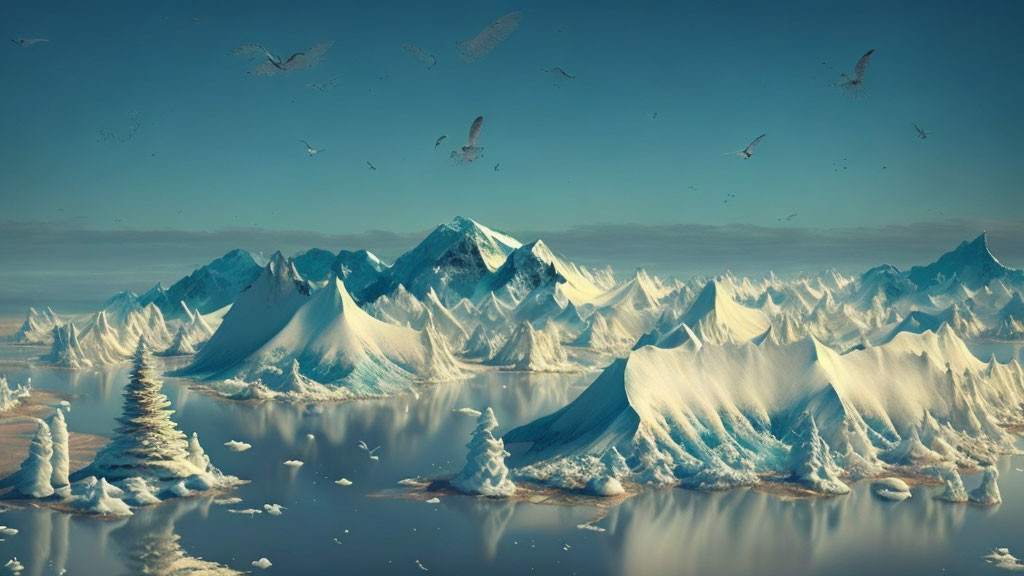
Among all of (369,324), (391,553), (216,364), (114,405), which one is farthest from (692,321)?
(391,553)

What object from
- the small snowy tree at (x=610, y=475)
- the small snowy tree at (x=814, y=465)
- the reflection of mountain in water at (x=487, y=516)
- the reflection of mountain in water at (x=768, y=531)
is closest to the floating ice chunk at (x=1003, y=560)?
the reflection of mountain in water at (x=768, y=531)

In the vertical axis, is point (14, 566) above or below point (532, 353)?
below

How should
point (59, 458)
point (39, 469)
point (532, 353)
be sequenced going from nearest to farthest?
point (39, 469) → point (59, 458) → point (532, 353)

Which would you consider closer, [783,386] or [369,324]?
[783,386]

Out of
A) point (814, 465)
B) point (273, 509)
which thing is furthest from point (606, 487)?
point (273, 509)

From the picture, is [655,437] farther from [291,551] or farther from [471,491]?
[291,551]

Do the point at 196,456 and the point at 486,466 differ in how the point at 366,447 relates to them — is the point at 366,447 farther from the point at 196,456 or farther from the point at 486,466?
the point at 486,466
